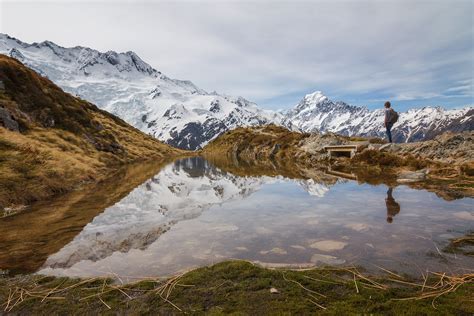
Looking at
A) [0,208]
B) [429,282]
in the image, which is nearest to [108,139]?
[0,208]

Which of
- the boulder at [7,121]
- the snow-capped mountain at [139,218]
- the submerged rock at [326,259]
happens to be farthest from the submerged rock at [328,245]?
the boulder at [7,121]

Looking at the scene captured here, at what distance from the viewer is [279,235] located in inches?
411

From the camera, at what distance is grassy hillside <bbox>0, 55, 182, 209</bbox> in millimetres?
21250

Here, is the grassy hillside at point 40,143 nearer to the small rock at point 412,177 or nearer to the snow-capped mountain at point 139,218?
the snow-capped mountain at point 139,218

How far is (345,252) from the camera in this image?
27.8ft

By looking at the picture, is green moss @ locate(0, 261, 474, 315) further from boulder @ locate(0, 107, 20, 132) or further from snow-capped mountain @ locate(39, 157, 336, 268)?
boulder @ locate(0, 107, 20, 132)

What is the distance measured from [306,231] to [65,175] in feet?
75.3

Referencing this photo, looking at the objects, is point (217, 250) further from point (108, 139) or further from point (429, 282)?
point (108, 139)

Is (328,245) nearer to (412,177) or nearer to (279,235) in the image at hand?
(279,235)

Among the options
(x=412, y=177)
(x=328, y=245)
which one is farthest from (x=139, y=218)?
(x=412, y=177)

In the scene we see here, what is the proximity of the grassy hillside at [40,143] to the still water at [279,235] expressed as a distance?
634 centimetres

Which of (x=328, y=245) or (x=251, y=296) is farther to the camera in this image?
(x=328, y=245)

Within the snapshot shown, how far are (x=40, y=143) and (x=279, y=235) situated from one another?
112 feet

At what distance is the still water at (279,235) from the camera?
8.16 meters
